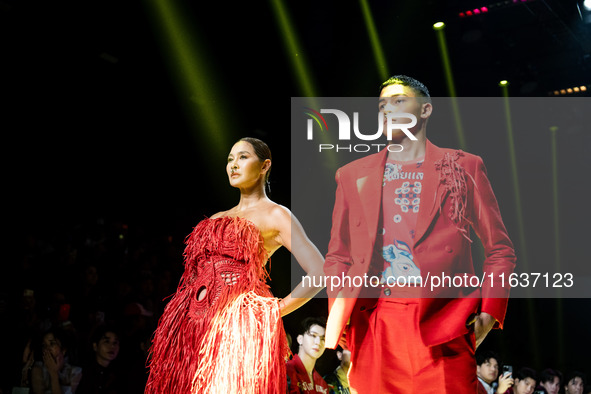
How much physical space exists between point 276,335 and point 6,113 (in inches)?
135

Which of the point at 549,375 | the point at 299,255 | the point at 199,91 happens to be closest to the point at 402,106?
the point at 299,255

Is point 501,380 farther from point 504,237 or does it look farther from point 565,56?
point 504,237

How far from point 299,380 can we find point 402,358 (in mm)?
1602

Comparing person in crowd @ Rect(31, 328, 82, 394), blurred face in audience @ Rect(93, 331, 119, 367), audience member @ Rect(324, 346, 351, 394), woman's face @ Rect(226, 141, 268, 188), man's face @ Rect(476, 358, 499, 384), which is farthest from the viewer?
man's face @ Rect(476, 358, 499, 384)

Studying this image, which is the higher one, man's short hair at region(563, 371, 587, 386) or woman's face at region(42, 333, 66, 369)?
woman's face at region(42, 333, 66, 369)

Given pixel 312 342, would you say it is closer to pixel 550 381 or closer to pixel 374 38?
pixel 374 38

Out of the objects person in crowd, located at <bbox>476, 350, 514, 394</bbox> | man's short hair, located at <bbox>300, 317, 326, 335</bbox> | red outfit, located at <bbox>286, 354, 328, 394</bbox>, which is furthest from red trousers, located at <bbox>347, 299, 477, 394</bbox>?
person in crowd, located at <bbox>476, 350, 514, 394</bbox>

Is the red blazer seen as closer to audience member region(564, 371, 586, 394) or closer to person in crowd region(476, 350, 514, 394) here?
person in crowd region(476, 350, 514, 394)

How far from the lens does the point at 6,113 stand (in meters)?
4.68

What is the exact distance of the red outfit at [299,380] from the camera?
3.49 m

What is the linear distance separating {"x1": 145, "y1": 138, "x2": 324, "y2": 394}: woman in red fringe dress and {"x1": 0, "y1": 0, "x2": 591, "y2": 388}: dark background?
29 cm

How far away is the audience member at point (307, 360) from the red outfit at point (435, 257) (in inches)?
49.4

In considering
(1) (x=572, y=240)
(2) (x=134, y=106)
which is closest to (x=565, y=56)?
(1) (x=572, y=240)

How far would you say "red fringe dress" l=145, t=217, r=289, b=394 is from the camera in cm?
223
